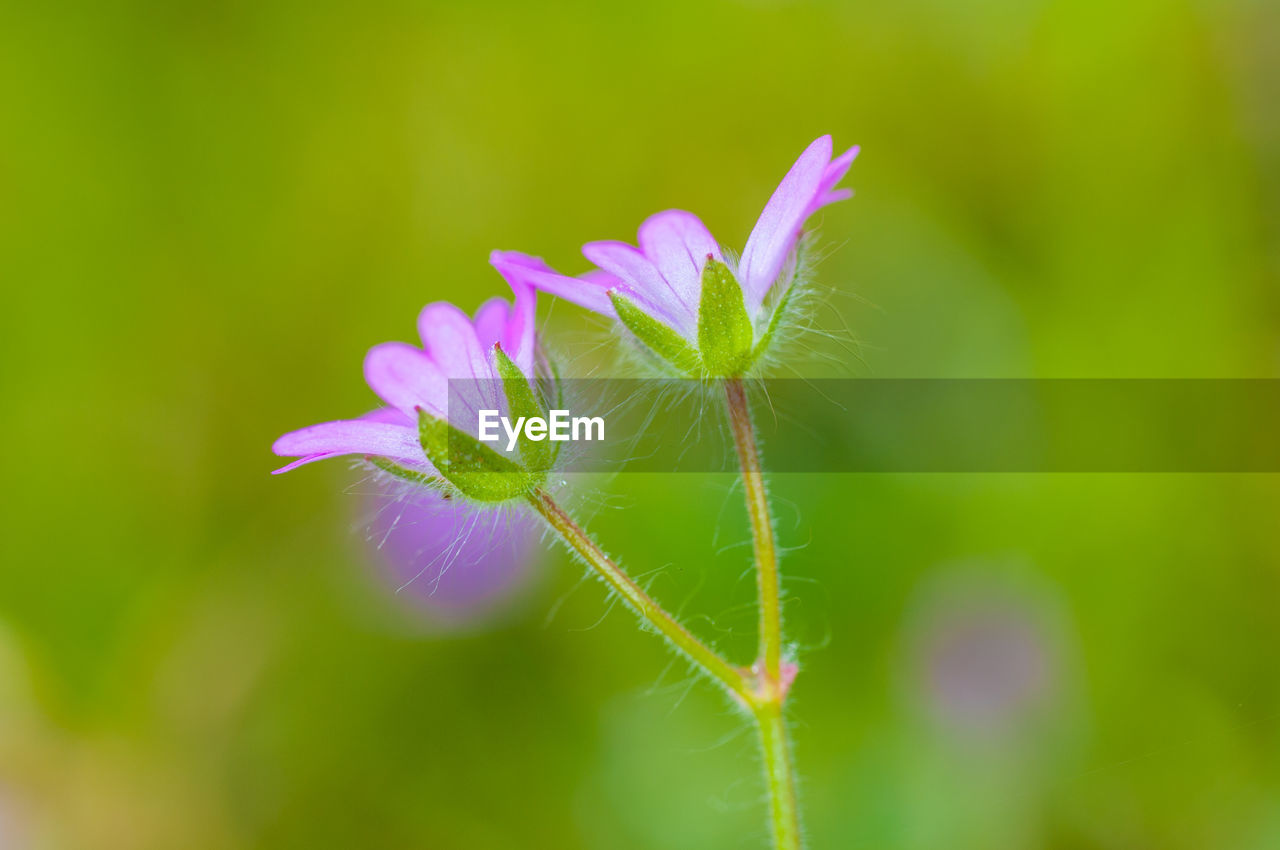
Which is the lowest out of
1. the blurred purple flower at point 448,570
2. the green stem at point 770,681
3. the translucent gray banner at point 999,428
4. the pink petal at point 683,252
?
the blurred purple flower at point 448,570

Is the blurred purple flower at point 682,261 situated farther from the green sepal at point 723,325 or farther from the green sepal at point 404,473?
the green sepal at point 404,473

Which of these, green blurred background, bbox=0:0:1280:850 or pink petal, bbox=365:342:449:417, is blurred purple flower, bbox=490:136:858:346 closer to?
pink petal, bbox=365:342:449:417

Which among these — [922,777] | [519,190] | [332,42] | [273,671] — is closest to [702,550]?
[922,777]

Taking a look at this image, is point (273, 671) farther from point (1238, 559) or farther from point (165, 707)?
point (1238, 559)

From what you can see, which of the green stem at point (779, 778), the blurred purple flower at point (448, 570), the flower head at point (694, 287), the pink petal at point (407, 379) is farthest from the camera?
the blurred purple flower at point (448, 570)

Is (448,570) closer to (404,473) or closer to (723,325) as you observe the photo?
(404,473)

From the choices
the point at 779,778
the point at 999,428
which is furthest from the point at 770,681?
the point at 999,428

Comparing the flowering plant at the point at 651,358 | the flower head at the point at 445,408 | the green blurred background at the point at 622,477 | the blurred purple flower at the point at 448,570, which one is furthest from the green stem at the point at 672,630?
the blurred purple flower at the point at 448,570
